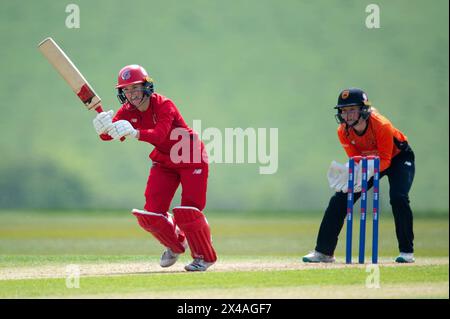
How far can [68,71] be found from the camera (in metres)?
6.96

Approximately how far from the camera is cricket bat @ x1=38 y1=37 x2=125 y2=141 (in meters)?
6.92

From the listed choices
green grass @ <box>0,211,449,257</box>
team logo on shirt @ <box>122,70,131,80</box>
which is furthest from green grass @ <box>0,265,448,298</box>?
green grass @ <box>0,211,449,257</box>

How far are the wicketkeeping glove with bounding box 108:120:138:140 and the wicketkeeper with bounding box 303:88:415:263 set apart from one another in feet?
5.07

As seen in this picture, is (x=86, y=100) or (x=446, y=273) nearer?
(x=446, y=273)

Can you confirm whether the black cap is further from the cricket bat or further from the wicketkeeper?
the cricket bat

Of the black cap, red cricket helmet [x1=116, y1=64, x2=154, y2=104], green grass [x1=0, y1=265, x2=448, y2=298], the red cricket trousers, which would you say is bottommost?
green grass [x1=0, y1=265, x2=448, y2=298]

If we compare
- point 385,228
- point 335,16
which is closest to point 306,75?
point 335,16

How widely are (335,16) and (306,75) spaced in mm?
1019

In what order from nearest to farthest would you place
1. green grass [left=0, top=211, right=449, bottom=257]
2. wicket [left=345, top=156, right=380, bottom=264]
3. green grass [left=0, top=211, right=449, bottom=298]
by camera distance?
green grass [left=0, top=211, right=449, bottom=298]
wicket [left=345, top=156, right=380, bottom=264]
green grass [left=0, top=211, right=449, bottom=257]

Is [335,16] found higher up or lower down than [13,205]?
higher up

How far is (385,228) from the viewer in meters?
13.4

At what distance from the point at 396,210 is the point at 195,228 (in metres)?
1.66

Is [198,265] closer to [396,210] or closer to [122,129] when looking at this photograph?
[122,129]
